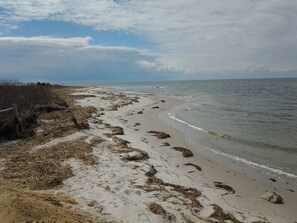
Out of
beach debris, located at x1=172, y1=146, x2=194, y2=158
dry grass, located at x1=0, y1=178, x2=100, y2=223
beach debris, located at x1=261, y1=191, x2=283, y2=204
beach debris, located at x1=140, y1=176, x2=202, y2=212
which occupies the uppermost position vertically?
dry grass, located at x1=0, y1=178, x2=100, y2=223

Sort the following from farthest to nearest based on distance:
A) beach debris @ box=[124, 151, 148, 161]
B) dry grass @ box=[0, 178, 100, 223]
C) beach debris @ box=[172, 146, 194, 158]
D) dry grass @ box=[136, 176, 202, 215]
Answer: beach debris @ box=[172, 146, 194, 158] < beach debris @ box=[124, 151, 148, 161] < dry grass @ box=[136, 176, 202, 215] < dry grass @ box=[0, 178, 100, 223]

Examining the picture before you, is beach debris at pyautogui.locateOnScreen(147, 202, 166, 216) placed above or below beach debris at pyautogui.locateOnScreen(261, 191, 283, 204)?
above

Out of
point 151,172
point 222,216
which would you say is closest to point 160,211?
point 222,216

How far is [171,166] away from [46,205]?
22.3 feet

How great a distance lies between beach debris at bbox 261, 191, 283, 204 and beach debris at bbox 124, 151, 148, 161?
4.96m

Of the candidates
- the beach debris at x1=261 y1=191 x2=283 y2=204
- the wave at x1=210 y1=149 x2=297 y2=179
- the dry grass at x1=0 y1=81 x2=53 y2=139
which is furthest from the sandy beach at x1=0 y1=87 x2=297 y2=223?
the dry grass at x1=0 y1=81 x2=53 y2=139

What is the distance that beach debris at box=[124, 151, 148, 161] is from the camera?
1309 centimetres

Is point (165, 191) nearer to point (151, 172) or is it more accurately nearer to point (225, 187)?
point (151, 172)

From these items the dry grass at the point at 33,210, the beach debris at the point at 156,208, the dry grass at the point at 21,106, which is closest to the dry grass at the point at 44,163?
the dry grass at the point at 33,210

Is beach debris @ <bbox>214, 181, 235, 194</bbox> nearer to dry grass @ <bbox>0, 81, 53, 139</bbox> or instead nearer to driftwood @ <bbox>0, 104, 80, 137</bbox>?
driftwood @ <bbox>0, 104, 80, 137</bbox>

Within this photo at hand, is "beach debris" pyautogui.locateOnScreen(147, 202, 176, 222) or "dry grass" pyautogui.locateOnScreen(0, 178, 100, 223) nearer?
"dry grass" pyautogui.locateOnScreen(0, 178, 100, 223)

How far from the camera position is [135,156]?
13281 millimetres

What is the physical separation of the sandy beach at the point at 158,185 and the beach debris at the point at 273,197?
0.43ft

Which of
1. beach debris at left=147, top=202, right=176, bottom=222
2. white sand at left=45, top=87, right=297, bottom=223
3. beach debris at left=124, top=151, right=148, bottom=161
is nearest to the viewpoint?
beach debris at left=147, top=202, right=176, bottom=222
